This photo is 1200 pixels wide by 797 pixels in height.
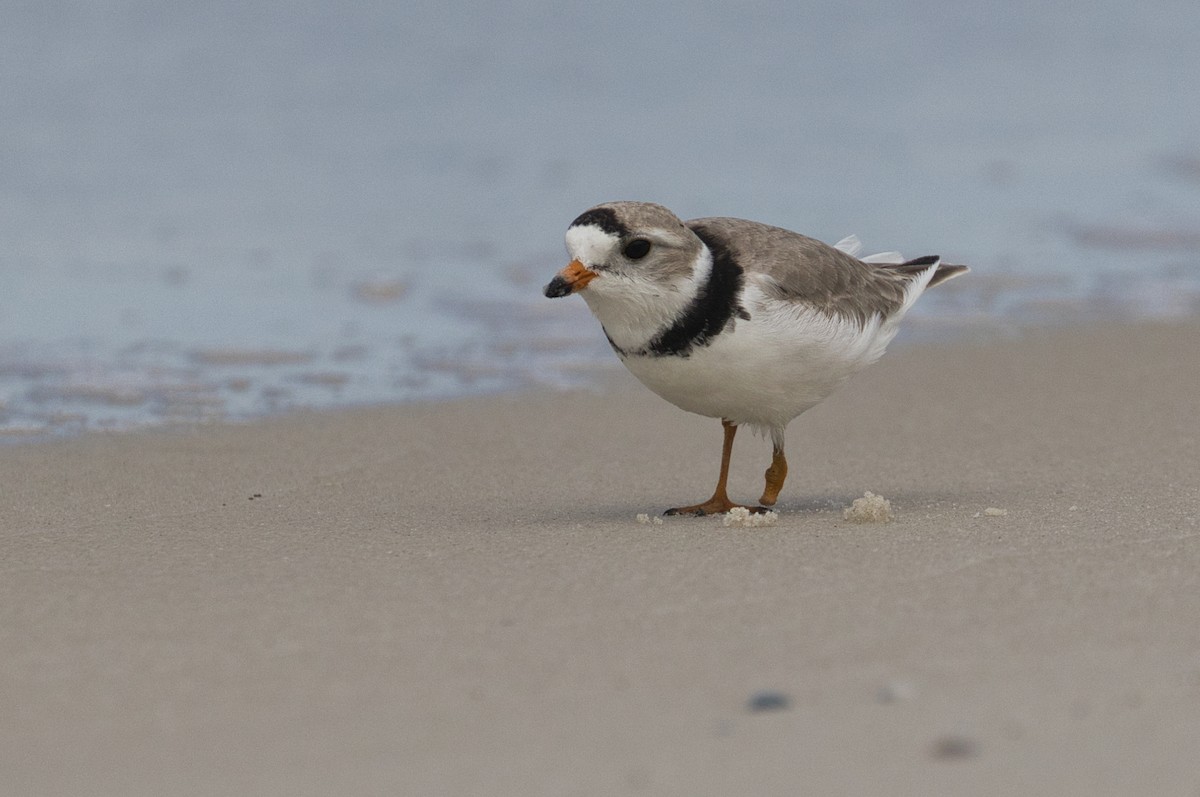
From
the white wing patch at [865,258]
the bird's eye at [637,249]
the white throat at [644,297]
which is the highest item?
the white wing patch at [865,258]

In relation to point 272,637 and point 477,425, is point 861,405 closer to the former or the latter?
point 477,425

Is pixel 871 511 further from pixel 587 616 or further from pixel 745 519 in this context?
pixel 587 616

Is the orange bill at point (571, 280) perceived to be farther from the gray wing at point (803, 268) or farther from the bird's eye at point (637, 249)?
the gray wing at point (803, 268)

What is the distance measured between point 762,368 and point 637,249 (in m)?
0.56

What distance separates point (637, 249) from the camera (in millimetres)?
5203

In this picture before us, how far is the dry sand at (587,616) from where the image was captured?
316 cm

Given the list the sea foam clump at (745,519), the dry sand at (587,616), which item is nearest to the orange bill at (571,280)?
the dry sand at (587,616)

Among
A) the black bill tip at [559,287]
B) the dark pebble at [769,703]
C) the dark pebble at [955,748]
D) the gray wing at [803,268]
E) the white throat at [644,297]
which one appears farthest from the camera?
the gray wing at [803,268]

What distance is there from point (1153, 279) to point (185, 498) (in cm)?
643

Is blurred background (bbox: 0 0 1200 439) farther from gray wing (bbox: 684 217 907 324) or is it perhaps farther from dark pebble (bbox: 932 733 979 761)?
dark pebble (bbox: 932 733 979 761)

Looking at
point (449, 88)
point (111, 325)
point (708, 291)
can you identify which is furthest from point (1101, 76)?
point (708, 291)

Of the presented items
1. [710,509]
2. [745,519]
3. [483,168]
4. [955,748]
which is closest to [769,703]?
[955,748]

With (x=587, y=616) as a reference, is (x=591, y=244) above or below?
above

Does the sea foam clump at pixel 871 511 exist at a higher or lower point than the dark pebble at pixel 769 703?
higher
